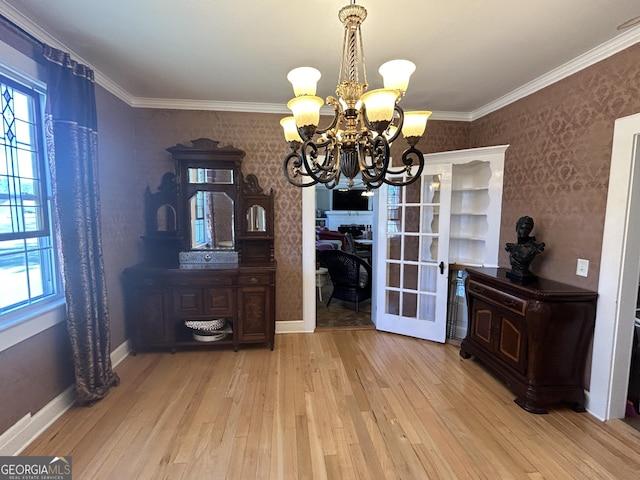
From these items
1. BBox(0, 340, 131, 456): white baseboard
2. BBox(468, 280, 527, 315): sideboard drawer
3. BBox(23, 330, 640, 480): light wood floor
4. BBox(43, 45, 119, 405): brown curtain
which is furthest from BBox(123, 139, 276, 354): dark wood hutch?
BBox(468, 280, 527, 315): sideboard drawer

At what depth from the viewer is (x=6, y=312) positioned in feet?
6.27

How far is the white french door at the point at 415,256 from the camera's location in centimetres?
350

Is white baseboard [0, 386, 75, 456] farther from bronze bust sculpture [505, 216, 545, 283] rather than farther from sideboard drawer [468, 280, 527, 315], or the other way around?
bronze bust sculpture [505, 216, 545, 283]

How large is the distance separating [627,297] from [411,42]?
2.37 m

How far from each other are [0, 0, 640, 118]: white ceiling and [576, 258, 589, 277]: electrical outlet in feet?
5.00

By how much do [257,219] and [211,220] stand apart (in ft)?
1.73

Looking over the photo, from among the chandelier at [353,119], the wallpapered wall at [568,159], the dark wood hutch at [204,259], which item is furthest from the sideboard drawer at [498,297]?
the dark wood hutch at [204,259]

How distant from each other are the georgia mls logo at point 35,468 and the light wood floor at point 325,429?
5cm

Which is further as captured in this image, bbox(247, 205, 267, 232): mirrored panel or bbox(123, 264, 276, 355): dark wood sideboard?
bbox(247, 205, 267, 232): mirrored panel

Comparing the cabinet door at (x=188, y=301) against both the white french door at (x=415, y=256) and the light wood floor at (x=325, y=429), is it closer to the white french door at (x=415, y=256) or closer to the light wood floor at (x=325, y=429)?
the light wood floor at (x=325, y=429)

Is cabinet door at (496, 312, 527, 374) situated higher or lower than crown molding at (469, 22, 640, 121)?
lower

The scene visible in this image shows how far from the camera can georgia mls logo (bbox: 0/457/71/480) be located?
1.77 m

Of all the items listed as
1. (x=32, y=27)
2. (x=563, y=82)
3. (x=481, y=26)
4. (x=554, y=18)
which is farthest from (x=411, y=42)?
(x=32, y=27)

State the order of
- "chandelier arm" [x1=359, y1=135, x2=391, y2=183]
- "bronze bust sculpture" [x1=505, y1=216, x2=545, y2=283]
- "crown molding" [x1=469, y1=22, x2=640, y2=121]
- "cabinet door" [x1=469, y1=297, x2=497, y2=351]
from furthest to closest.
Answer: "cabinet door" [x1=469, y1=297, x2=497, y2=351], "bronze bust sculpture" [x1=505, y1=216, x2=545, y2=283], "crown molding" [x1=469, y1=22, x2=640, y2=121], "chandelier arm" [x1=359, y1=135, x2=391, y2=183]
